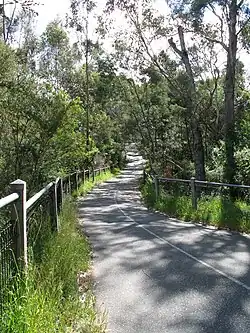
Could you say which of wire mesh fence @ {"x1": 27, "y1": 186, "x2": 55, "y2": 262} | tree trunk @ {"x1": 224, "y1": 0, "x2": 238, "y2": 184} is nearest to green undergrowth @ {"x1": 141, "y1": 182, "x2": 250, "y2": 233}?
tree trunk @ {"x1": 224, "y1": 0, "x2": 238, "y2": 184}

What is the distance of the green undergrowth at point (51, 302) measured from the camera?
3779mm

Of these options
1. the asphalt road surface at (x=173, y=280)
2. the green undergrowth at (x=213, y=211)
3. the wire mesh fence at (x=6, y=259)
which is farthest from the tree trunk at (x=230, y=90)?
the wire mesh fence at (x=6, y=259)

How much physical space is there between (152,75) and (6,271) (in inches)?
1247

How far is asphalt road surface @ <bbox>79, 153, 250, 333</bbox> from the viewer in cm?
514

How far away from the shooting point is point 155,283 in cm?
664

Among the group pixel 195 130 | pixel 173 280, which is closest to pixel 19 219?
pixel 173 280

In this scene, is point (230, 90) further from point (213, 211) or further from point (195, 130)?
point (213, 211)

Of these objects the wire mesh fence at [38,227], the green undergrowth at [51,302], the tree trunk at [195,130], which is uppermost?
the tree trunk at [195,130]

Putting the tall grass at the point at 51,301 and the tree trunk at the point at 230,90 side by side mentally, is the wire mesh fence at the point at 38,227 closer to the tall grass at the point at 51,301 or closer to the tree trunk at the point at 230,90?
the tall grass at the point at 51,301

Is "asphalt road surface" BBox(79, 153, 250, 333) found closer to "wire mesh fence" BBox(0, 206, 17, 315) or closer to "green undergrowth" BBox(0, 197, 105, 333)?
"green undergrowth" BBox(0, 197, 105, 333)

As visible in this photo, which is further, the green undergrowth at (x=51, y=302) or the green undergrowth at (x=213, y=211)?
the green undergrowth at (x=213, y=211)

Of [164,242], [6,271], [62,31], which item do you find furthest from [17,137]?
[62,31]

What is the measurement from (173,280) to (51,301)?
2.76 metres

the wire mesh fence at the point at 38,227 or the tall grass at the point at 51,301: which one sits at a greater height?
the wire mesh fence at the point at 38,227
